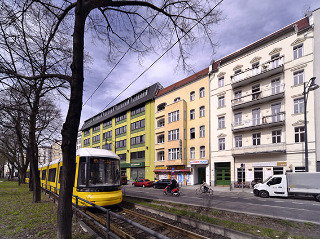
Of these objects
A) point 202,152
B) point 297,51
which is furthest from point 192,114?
point 297,51

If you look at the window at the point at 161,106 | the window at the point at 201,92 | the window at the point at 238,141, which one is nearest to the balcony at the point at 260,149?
the window at the point at 238,141

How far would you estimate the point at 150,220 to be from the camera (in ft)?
27.8

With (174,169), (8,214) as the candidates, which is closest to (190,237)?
(8,214)

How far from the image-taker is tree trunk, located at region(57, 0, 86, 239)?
4.66m

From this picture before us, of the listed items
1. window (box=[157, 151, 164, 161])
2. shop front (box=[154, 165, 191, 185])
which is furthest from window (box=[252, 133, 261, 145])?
window (box=[157, 151, 164, 161])

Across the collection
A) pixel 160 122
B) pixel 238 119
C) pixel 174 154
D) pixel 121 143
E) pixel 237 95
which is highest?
pixel 237 95

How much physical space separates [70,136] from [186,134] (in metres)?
27.7

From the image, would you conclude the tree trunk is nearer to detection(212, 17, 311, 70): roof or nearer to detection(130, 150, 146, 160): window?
detection(212, 17, 311, 70): roof

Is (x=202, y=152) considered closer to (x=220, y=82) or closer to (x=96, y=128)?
(x=220, y=82)

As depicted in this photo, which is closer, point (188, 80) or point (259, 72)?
point (259, 72)

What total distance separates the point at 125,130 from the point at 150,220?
38397 mm

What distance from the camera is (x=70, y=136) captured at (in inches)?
184

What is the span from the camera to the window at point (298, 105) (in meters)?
20.5

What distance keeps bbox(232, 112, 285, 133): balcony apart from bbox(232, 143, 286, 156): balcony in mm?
2135
